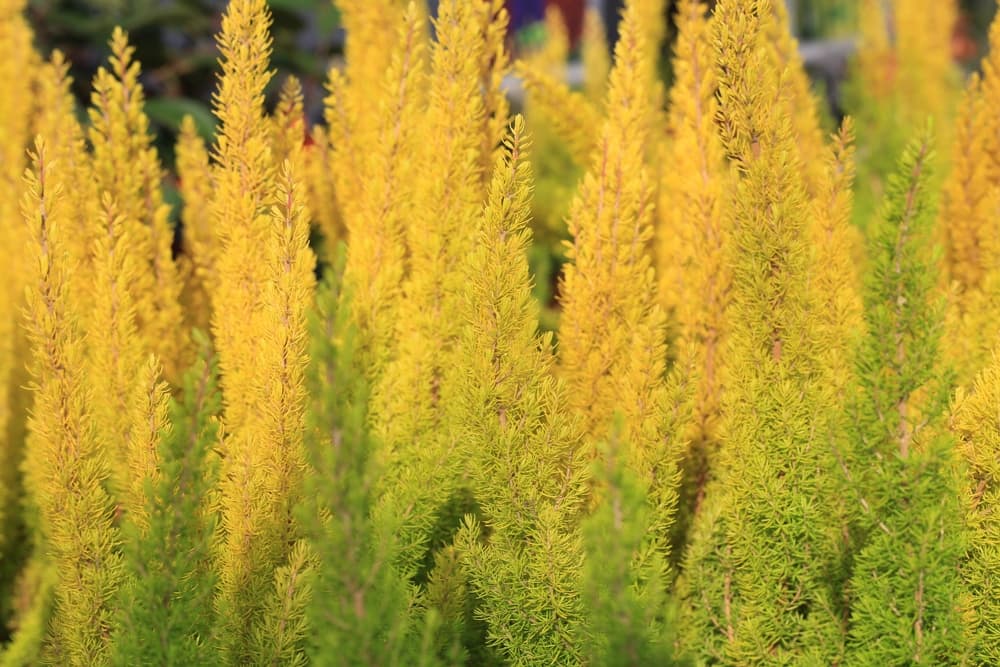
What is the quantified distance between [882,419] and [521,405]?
173 mm

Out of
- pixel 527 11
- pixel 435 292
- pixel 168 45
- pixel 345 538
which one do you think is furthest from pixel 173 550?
pixel 527 11

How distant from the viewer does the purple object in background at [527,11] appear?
3.37 metres

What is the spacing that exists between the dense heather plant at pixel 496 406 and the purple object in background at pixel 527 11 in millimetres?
2703

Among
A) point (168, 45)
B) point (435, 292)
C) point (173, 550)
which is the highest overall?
point (168, 45)

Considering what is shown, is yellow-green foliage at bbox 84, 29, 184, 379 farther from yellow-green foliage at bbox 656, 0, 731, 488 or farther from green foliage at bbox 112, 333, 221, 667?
yellow-green foliage at bbox 656, 0, 731, 488

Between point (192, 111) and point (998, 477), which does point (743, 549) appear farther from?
point (192, 111)

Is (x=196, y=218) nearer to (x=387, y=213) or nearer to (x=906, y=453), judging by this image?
(x=387, y=213)

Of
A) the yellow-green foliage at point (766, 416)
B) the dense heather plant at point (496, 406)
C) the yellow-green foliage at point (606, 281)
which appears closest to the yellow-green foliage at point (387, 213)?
the dense heather plant at point (496, 406)

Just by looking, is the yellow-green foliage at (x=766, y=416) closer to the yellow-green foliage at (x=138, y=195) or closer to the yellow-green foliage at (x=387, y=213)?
the yellow-green foliage at (x=387, y=213)

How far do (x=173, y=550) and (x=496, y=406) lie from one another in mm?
170

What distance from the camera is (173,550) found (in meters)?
0.47

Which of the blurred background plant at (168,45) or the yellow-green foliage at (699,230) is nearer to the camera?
the yellow-green foliage at (699,230)

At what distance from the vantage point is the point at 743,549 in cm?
57

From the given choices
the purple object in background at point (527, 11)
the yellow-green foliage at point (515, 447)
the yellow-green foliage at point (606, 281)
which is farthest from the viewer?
the purple object in background at point (527, 11)
